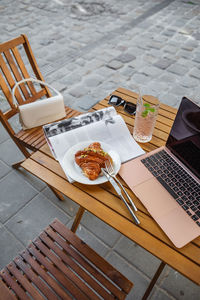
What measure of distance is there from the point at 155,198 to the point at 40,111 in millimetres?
1127

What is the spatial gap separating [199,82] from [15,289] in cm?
359

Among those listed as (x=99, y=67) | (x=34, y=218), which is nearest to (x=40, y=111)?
(x=34, y=218)

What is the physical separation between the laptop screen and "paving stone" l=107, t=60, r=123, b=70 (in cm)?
294

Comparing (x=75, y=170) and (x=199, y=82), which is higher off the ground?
(x=75, y=170)

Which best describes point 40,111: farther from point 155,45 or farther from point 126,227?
point 155,45

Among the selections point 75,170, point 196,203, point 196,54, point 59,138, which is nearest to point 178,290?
point 196,203

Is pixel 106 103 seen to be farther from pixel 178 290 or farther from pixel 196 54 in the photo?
pixel 196 54

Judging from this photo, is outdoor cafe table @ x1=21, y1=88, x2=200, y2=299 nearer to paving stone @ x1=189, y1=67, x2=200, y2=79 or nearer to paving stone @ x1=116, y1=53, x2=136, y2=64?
paving stone @ x1=189, y1=67, x2=200, y2=79

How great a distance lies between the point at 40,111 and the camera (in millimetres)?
1765

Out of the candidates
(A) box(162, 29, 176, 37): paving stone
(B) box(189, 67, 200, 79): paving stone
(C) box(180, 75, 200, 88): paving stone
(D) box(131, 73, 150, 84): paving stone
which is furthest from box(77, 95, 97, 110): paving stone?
(A) box(162, 29, 176, 37): paving stone

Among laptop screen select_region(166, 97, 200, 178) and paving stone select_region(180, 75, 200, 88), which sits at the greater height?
laptop screen select_region(166, 97, 200, 178)

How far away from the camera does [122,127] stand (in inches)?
58.1

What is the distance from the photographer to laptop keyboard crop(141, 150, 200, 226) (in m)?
1.08

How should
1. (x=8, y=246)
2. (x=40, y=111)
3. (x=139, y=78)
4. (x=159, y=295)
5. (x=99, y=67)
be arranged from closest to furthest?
(x=159, y=295), (x=40, y=111), (x=8, y=246), (x=139, y=78), (x=99, y=67)
